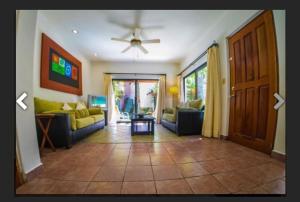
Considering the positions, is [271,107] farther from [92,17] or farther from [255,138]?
[92,17]

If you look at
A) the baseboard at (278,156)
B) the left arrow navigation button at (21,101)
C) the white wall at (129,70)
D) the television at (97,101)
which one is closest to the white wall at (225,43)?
the baseboard at (278,156)

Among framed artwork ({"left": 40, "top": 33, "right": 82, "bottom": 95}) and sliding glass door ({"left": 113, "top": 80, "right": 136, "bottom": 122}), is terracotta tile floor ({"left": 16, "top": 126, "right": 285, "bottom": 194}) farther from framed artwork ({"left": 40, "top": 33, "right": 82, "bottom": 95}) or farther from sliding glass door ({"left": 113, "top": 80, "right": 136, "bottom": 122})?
sliding glass door ({"left": 113, "top": 80, "right": 136, "bottom": 122})

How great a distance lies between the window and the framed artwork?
3818 millimetres

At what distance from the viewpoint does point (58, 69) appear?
10.7 feet

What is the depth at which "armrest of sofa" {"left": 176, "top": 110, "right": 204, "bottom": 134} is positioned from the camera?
3078 millimetres

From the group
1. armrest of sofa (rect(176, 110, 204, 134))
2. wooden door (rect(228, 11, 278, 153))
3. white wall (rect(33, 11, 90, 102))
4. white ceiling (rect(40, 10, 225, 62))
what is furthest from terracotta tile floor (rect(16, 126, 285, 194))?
white ceiling (rect(40, 10, 225, 62))

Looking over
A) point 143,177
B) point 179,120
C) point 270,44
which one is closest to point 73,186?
point 143,177

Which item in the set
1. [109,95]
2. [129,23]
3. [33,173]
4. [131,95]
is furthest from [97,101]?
[33,173]

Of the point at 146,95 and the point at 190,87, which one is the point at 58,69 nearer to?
the point at 146,95

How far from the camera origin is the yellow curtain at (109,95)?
555 centimetres

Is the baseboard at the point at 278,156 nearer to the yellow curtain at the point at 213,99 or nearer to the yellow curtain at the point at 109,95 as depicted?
the yellow curtain at the point at 213,99

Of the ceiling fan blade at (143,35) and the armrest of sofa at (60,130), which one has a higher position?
the ceiling fan blade at (143,35)

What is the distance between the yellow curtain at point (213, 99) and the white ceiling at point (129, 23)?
28.8 inches

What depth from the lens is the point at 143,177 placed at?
1.26 meters
